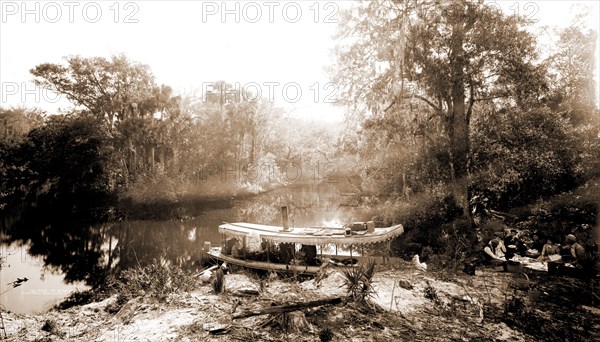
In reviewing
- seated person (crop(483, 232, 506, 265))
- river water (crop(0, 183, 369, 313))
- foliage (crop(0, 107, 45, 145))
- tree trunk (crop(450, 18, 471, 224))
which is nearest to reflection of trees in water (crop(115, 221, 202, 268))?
river water (crop(0, 183, 369, 313))

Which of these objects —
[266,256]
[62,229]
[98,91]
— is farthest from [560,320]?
[98,91]

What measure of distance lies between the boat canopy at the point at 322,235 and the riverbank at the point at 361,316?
2130mm

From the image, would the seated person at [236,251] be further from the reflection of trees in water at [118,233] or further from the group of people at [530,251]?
the group of people at [530,251]

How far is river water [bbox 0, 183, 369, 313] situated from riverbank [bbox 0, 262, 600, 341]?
5.81 metres

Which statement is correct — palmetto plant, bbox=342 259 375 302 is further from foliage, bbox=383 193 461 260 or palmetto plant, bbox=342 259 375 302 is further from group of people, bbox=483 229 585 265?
foliage, bbox=383 193 461 260

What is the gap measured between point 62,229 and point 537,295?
3258cm

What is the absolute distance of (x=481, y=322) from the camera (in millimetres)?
6027

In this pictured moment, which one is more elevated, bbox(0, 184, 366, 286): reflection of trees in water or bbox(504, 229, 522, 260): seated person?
bbox(504, 229, 522, 260): seated person

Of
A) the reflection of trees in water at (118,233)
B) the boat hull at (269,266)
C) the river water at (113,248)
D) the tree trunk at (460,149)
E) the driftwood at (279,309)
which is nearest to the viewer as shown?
the driftwood at (279,309)

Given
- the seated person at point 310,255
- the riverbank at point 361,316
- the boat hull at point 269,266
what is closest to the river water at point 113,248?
the seated person at point 310,255

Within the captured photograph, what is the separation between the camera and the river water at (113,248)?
47.6 feet

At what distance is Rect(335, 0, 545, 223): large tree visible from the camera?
14672mm

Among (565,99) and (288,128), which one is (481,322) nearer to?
(565,99)

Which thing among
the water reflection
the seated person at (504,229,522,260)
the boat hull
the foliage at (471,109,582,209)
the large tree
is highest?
the large tree
